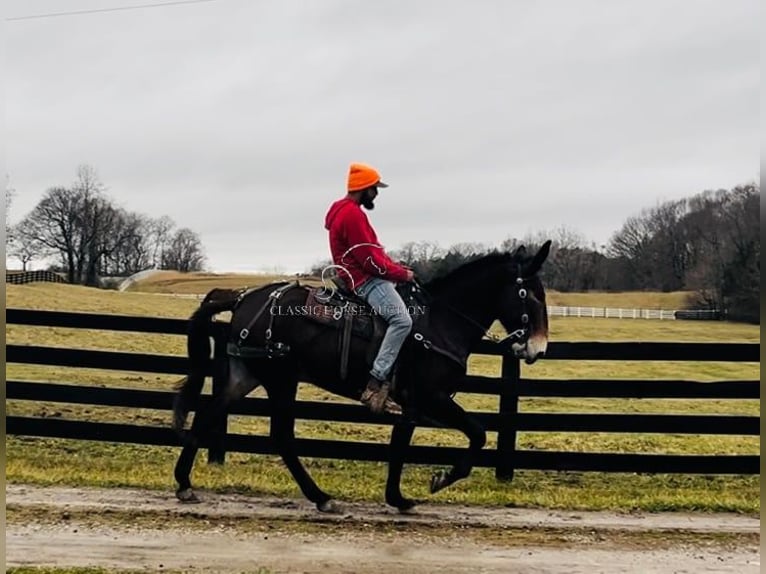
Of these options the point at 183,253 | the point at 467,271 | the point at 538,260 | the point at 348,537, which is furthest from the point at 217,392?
the point at 183,253

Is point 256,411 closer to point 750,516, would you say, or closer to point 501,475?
point 501,475

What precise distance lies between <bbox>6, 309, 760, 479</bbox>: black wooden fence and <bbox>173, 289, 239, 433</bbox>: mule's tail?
61 centimetres

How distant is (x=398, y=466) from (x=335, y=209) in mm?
2427

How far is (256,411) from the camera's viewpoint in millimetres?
7664

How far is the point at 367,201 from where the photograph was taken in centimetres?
657

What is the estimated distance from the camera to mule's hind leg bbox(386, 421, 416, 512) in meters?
6.40

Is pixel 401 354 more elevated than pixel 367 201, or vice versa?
pixel 367 201

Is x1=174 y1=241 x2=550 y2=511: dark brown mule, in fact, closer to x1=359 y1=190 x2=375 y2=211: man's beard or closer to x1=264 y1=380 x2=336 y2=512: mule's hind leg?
x1=264 y1=380 x2=336 y2=512: mule's hind leg

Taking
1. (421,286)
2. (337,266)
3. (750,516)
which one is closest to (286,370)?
(337,266)

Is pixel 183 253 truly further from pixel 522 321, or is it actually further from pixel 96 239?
pixel 522 321

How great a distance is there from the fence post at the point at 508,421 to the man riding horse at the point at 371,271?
5.39ft

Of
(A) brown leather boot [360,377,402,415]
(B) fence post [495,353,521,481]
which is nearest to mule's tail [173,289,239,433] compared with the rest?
(A) brown leather boot [360,377,402,415]

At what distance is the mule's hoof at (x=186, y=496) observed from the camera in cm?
642

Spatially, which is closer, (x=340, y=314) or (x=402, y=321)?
(x=402, y=321)
